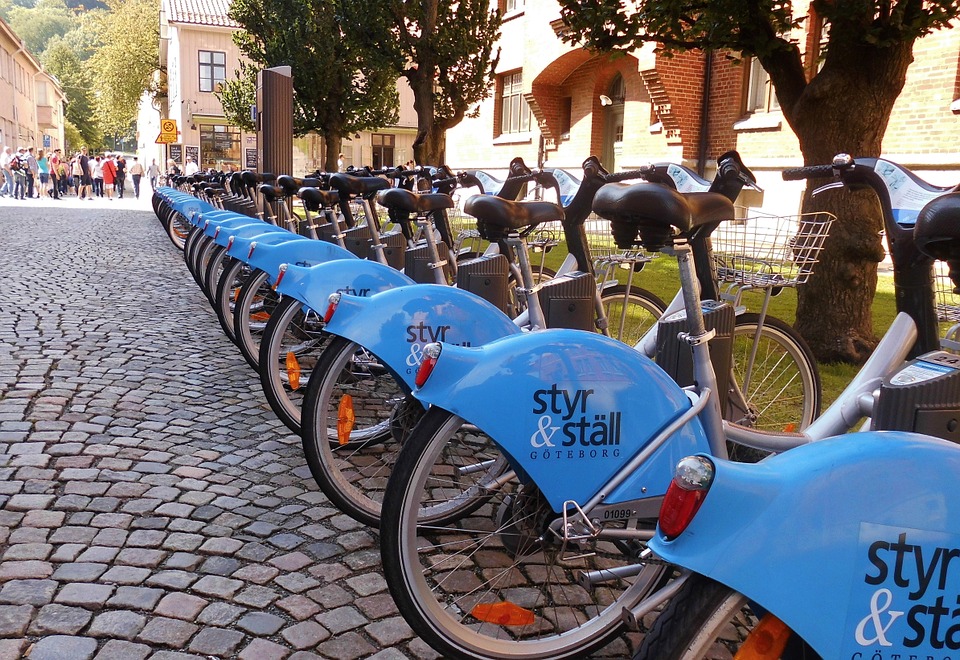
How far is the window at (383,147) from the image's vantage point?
4484cm

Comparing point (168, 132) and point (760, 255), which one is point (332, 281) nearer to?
point (760, 255)

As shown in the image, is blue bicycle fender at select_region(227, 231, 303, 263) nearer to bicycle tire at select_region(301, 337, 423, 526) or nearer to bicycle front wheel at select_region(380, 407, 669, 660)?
bicycle tire at select_region(301, 337, 423, 526)

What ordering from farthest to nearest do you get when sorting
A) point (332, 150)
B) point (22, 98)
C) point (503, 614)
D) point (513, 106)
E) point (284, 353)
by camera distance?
point (22, 98) < point (513, 106) < point (332, 150) < point (284, 353) < point (503, 614)

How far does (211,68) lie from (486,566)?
4165 cm

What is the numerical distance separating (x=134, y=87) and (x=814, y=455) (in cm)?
5042

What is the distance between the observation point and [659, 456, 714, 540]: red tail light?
4.67ft

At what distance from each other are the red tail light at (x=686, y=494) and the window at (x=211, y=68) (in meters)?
42.2

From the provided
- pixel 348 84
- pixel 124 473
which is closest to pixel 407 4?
pixel 348 84

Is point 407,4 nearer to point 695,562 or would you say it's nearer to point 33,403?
point 33,403

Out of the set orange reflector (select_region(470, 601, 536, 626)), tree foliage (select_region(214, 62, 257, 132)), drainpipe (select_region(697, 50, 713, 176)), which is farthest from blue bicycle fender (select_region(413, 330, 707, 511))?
tree foliage (select_region(214, 62, 257, 132))

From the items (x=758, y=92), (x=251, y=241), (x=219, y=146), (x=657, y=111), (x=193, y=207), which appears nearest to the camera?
(x=251, y=241)

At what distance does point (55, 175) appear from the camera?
1275 inches

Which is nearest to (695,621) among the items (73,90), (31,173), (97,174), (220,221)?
(220,221)

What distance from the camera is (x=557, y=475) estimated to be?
2258 mm
